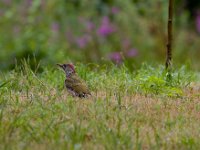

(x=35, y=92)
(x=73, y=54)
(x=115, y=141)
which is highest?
(x=73, y=54)

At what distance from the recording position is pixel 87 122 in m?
6.67

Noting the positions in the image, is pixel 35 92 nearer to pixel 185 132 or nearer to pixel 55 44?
pixel 185 132

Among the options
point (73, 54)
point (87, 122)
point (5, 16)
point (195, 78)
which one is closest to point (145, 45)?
point (73, 54)

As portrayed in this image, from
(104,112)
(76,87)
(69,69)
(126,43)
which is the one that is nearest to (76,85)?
(76,87)

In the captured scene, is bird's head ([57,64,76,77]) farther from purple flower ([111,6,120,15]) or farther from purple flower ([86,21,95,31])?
purple flower ([111,6,120,15])

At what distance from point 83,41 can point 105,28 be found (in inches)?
22.6

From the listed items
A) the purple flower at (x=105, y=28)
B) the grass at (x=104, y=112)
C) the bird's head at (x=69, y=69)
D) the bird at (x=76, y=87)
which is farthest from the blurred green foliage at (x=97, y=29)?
the bird at (x=76, y=87)

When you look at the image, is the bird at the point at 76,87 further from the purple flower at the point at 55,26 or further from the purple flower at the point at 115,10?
the purple flower at the point at 115,10

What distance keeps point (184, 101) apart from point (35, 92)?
163cm

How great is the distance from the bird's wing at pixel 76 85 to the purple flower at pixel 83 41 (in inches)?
257

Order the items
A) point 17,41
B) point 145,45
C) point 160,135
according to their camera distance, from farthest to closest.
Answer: point 145,45 → point 17,41 → point 160,135

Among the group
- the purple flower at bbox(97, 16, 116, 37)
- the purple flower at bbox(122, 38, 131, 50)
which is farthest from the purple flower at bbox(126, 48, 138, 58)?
the purple flower at bbox(97, 16, 116, 37)

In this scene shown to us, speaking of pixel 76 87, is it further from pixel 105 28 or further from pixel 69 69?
pixel 105 28

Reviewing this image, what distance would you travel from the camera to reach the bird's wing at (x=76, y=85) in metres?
7.71
